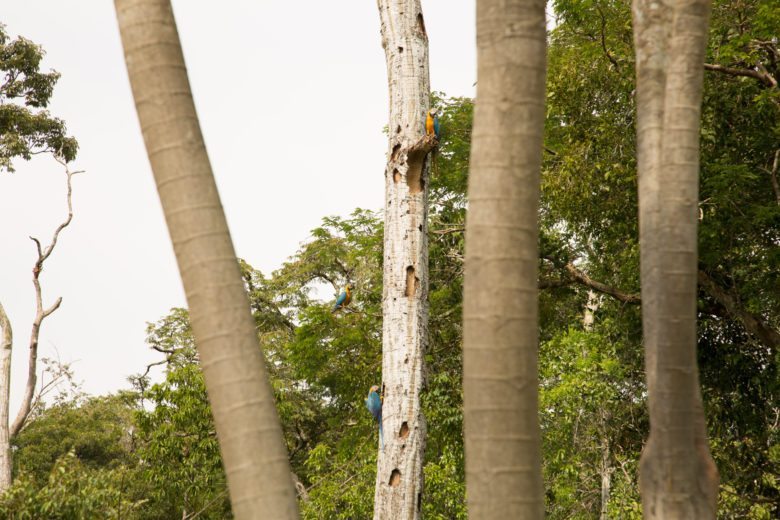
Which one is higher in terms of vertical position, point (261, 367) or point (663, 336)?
point (663, 336)

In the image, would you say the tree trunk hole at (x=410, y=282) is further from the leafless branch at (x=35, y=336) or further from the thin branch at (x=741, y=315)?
the leafless branch at (x=35, y=336)

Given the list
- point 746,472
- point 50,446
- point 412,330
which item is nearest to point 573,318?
point 746,472

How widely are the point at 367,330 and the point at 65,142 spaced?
806 cm

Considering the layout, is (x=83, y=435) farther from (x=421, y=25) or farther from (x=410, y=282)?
(x=421, y=25)

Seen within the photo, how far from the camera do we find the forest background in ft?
31.1

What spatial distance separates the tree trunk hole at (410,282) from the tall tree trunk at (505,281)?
3977mm

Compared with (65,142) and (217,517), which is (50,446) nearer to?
(217,517)

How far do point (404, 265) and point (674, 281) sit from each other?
3.75 metres

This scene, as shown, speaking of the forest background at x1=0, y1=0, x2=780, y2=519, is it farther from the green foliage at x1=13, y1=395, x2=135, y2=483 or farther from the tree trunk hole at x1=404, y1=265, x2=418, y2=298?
the green foliage at x1=13, y1=395, x2=135, y2=483

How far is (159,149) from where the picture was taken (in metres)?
1.63

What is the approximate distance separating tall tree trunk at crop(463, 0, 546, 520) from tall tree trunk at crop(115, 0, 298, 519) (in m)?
0.36

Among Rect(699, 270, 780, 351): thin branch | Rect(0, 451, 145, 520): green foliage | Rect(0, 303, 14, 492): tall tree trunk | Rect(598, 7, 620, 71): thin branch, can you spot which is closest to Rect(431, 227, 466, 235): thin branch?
Rect(598, 7, 620, 71): thin branch

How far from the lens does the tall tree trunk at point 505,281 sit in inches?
59.4

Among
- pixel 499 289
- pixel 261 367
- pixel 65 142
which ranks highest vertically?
pixel 65 142
